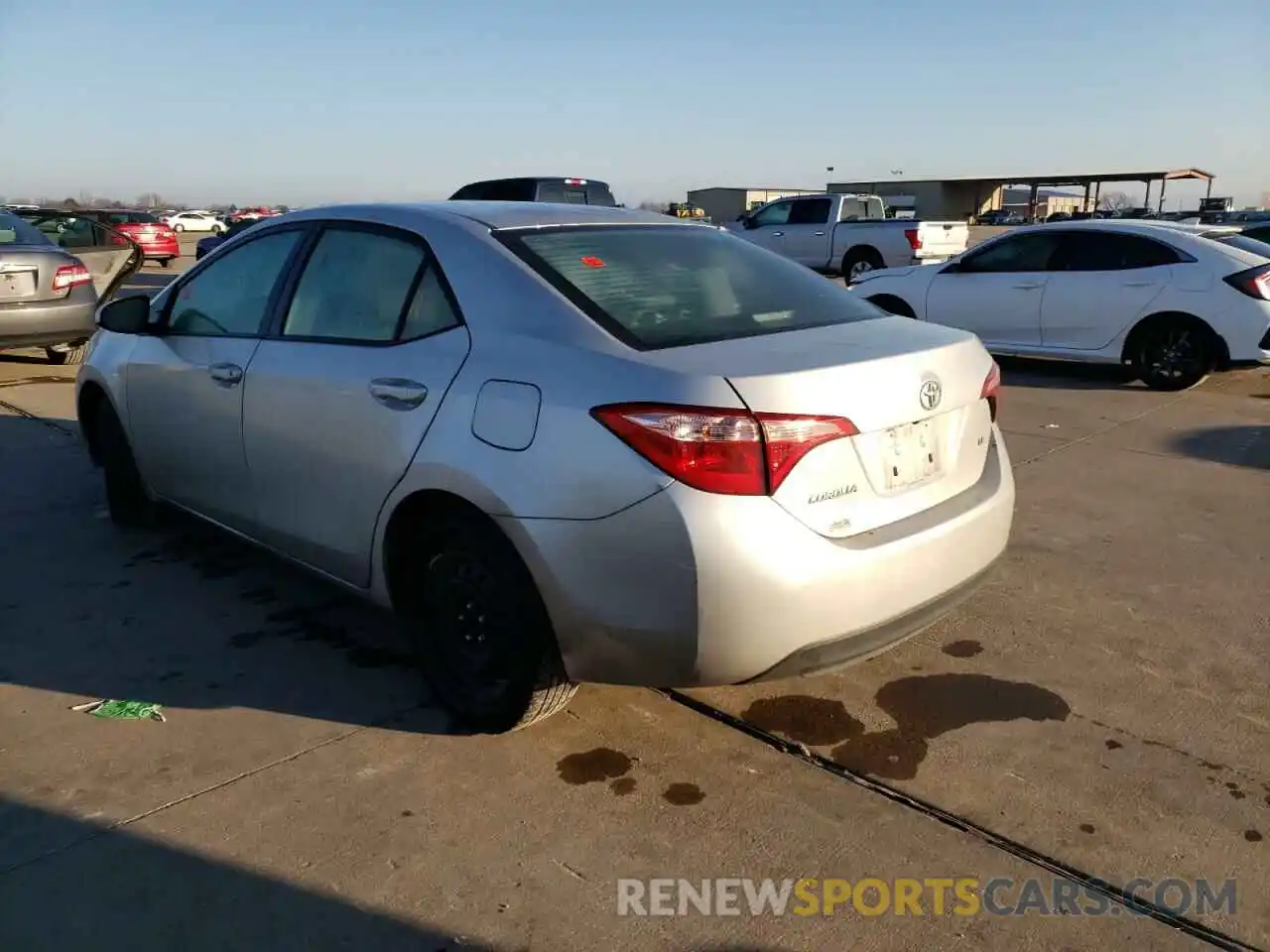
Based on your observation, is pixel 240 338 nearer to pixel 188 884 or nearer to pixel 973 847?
pixel 188 884

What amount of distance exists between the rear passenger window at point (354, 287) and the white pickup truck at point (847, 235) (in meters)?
14.0

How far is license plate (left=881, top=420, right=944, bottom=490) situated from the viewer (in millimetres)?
2770

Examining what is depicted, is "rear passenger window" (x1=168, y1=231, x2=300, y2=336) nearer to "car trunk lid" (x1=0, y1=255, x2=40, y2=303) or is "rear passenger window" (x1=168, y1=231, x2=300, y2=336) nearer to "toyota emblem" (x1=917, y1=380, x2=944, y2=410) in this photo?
"toyota emblem" (x1=917, y1=380, x2=944, y2=410)

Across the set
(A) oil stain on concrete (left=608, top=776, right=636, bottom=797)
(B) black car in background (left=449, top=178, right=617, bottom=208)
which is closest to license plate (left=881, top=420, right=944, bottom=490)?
(A) oil stain on concrete (left=608, top=776, right=636, bottom=797)

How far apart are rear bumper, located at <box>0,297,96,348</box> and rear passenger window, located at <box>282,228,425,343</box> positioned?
21.7 feet

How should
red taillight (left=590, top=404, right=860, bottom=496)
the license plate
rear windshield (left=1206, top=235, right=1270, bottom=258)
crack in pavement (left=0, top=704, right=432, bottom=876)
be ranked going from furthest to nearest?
rear windshield (left=1206, top=235, right=1270, bottom=258), the license plate, crack in pavement (left=0, top=704, right=432, bottom=876), red taillight (left=590, top=404, right=860, bottom=496)

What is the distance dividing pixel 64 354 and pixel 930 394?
10.3 metres

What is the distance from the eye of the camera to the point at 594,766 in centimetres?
302

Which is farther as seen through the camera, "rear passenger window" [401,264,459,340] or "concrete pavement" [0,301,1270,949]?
"rear passenger window" [401,264,459,340]

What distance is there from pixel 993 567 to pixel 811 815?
39.7 inches

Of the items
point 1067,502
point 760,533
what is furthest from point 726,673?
point 1067,502

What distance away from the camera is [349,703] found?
3.38 meters

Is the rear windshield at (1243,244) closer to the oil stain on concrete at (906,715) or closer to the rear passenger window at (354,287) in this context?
the oil stain on concrete at (906,715)

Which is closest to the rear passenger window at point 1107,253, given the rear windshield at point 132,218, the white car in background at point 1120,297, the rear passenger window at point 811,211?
the white car in background at point 1120,297
